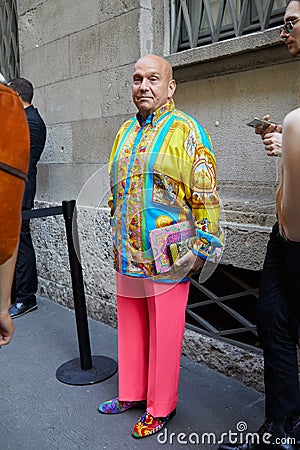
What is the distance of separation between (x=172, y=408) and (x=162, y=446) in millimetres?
224

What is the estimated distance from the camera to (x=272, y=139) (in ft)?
7.25

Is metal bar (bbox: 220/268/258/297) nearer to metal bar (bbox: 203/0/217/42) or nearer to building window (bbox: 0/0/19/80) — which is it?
metal bar (bbox: 203/0/217/42)

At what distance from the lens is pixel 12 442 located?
269 centimetres

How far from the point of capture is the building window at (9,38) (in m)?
5.65

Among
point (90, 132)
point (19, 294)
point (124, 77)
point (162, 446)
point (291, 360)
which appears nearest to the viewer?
point (291, 360)

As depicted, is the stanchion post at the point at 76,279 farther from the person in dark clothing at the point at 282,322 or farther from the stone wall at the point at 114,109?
the person in dark clothing at the point at 282,322

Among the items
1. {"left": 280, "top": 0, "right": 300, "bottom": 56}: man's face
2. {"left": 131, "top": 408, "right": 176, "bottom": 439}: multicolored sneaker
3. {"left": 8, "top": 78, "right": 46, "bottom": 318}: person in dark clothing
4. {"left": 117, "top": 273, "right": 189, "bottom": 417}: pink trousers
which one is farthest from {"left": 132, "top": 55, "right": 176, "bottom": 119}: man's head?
{"left": 8, "top": 78, "right": 46, "bottom": 318}: person in dark clothing

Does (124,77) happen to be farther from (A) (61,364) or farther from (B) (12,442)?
(B) (12,442)

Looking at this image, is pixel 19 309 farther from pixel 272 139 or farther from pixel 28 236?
pixel 272 139

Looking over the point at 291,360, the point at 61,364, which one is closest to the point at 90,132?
the point at 61,364

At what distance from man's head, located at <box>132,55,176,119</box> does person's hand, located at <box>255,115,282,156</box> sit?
553 millimetres

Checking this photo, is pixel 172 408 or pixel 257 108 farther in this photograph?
pixel 257 108

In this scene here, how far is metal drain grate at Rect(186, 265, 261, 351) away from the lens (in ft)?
11.0

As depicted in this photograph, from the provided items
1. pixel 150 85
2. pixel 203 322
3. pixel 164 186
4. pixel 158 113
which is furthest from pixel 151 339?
pixel 150 85
